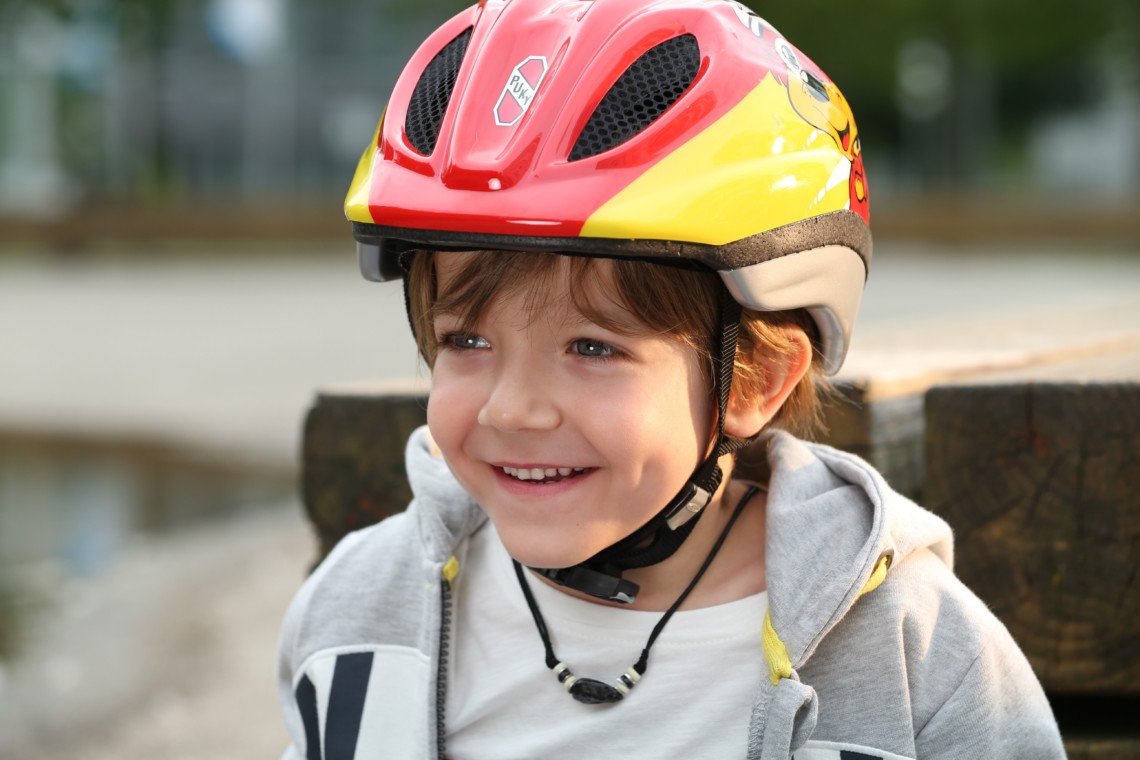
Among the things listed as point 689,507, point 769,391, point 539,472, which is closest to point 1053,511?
point 769,391

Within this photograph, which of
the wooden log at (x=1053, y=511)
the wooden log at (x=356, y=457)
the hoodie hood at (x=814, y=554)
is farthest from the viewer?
the wooden log at (x=356, y=457)

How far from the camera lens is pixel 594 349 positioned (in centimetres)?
212

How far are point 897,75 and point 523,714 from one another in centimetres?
3686

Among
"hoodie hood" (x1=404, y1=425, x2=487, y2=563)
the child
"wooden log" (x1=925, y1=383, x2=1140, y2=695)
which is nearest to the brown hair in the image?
the child

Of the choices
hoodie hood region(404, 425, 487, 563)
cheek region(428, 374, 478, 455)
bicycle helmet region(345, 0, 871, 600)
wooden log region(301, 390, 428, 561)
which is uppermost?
bicycle helmet region(345, 0, 871, 600)

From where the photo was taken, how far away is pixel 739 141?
216 centimetres

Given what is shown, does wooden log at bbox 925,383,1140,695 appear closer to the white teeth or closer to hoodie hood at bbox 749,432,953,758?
hoodie hood at bbox 749,432,953,758

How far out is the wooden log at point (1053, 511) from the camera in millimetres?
2461

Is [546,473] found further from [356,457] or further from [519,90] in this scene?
[356,457]

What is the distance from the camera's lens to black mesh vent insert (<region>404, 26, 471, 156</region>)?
228cm

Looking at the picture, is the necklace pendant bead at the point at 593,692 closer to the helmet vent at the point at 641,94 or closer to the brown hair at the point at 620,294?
the brown hair at the point at 620,294

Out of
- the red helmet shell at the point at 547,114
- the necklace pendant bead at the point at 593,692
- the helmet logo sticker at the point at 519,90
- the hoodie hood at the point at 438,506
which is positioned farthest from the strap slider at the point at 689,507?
the helmet logo sticker at the point at 519,90

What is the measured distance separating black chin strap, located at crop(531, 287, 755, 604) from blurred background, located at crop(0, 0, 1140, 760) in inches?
35.1

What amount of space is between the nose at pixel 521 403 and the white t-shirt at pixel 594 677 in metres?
0.35
